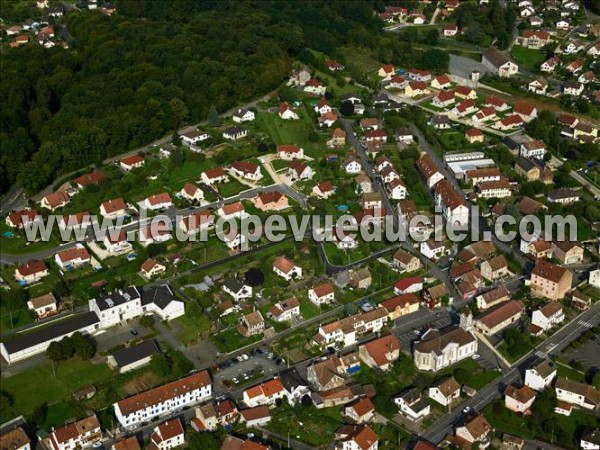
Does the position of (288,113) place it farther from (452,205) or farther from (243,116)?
(452,205)

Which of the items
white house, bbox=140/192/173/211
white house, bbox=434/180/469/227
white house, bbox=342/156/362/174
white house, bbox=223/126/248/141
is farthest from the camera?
white house, bbox=223/126/248/141

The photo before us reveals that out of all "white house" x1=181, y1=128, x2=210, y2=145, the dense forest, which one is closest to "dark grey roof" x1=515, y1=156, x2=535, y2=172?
"white house" x1=181, y1=128, x2=210, y2=145

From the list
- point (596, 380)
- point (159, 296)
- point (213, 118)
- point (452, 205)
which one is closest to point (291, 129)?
point (213, 118)

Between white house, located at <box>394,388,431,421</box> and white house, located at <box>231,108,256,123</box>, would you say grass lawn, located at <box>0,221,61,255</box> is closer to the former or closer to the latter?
white house, located at <box>231,108,256,123</box>

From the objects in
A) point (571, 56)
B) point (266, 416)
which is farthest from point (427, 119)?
point (266, 416)

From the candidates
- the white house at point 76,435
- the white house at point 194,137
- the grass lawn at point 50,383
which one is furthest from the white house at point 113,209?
the white house at point 76,435
